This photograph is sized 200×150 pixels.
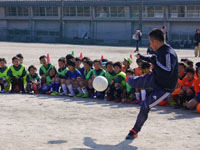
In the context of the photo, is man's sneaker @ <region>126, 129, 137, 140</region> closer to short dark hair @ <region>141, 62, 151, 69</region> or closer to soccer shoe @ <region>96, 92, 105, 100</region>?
short dark hair @ <region>141, 62, 151, 69</region>

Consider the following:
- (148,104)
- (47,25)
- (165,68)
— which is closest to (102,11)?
(47,25)

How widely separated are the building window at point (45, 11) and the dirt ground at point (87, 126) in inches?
2176

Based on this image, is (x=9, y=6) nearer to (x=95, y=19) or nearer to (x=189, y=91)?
(x=95, y=19)

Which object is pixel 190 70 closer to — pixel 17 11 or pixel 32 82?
pixel 32 82

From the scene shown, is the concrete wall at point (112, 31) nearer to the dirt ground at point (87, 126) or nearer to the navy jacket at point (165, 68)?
the dirt ground at point (87, 126)

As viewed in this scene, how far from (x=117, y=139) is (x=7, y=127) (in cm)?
233

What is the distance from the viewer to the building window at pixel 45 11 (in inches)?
2549

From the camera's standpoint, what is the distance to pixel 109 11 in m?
59.8

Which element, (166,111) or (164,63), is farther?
(166,111)

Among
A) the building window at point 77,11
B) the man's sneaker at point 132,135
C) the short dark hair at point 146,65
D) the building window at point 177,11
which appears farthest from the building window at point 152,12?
the man's sneaker at point 132,135

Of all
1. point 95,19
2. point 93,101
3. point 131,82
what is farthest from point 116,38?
point 131,82

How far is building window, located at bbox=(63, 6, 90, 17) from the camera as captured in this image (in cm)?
6194

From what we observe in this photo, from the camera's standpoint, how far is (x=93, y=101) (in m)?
10.9

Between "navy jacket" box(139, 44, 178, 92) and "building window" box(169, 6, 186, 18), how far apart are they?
48.7m
